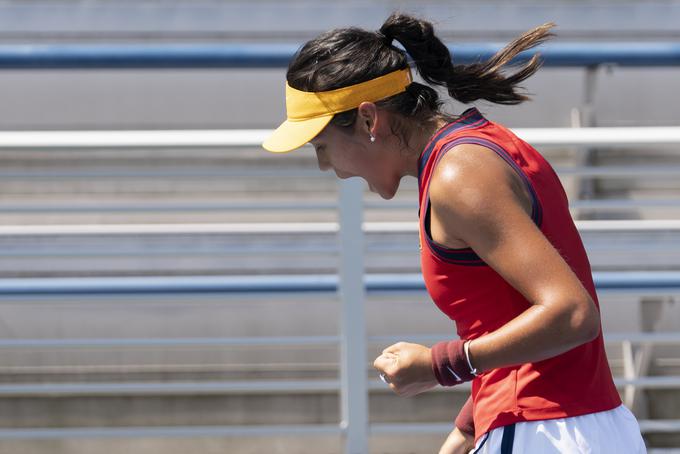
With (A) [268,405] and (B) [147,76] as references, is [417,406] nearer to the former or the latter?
(A) [268,405]

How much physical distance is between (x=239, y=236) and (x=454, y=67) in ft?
10.9

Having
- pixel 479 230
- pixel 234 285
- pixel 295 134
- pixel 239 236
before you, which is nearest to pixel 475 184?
pixel 479 230

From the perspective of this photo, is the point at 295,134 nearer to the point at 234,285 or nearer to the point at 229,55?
the point at 234,285

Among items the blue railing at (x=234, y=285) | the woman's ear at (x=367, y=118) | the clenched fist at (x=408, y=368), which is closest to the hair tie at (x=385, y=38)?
the woman's ear at (x=367, y=118)

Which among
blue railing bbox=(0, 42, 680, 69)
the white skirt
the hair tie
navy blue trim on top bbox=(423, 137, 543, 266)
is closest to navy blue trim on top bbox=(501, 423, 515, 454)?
the white skirt

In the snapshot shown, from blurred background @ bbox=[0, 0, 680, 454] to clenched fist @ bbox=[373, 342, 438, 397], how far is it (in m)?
0.63

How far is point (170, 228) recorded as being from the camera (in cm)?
334

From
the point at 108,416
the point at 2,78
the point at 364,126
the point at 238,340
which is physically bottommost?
the point at 108,416

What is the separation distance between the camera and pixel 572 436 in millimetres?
1676

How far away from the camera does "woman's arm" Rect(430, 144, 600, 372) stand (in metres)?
1.50

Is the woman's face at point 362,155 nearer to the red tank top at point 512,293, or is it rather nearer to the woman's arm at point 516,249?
the red tank top at point 512,293

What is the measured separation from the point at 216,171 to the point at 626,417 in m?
1.79

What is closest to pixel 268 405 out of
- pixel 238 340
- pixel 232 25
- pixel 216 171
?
pixel 238 340

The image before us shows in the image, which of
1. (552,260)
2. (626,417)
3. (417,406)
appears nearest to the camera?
(552,260)
